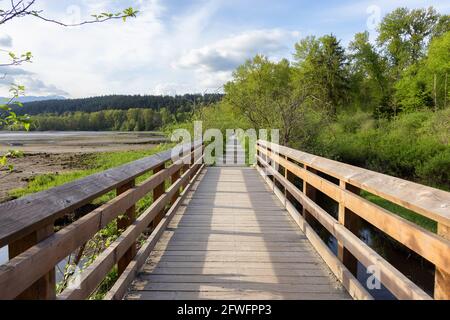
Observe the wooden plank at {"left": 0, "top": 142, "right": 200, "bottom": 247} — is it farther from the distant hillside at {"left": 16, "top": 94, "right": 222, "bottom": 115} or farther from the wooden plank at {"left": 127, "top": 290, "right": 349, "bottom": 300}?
the distant hillside at {"left": 16, "top": 94, "right": 222, "bottom": 115}

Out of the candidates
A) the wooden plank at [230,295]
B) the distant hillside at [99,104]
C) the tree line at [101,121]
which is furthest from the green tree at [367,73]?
the distant hillside at [99,104]

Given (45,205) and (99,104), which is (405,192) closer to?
(45,205)

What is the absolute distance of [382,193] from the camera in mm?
2240

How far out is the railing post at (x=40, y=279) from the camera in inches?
65.9

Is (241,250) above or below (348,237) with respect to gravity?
below

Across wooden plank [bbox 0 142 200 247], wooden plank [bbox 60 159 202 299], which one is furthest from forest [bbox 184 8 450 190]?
wooden plank [bbox 0 142 200 247]

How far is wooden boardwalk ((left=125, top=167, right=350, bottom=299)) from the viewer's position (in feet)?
9.82

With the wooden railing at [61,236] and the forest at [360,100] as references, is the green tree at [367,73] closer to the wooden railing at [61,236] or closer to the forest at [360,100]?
the forest at [360,100]

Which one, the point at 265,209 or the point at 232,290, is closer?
the point at 232,290

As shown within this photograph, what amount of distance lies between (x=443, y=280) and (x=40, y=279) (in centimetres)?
183

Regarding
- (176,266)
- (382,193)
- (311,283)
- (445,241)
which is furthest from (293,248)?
(445,241)

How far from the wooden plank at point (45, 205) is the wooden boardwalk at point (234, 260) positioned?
38.0 inches
